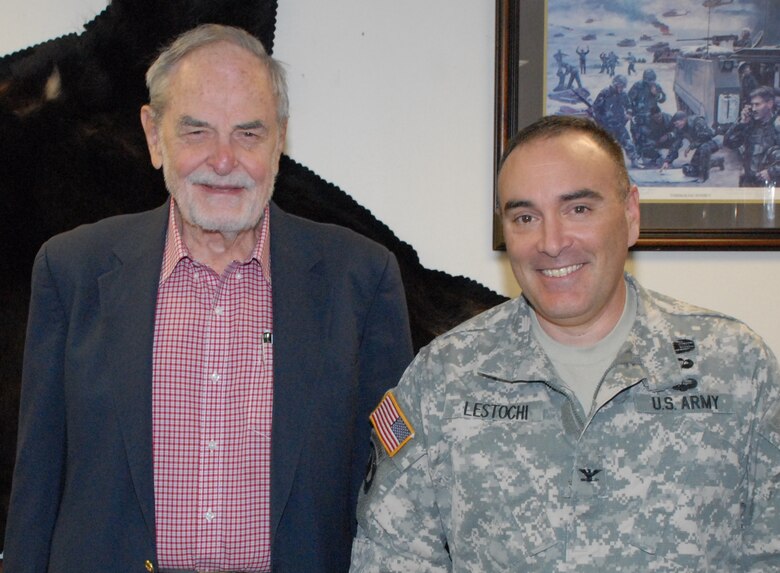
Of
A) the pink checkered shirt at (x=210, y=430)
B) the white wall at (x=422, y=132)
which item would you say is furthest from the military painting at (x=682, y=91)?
the pink checkered shirt at (x=210, y=430)

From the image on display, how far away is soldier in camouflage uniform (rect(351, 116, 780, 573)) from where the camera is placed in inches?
56.1

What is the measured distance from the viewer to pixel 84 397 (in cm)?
159

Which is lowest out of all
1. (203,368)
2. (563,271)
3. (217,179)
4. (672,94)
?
(203,368)

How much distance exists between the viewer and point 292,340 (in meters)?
1.66

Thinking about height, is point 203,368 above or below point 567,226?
below

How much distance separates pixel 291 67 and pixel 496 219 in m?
0.69

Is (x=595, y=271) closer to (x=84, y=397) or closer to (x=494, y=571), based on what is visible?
(x=494, y=571)

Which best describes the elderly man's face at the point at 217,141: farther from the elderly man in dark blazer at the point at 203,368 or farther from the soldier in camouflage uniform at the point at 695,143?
the soldier in camouflage uniform at the point at 695,143

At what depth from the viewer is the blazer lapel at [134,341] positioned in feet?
5.09

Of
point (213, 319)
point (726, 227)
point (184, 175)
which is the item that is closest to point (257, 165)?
point (184, 175)

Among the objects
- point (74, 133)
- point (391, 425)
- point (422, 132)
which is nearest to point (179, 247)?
point (391, 425)

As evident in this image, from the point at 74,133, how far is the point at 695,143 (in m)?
1.63

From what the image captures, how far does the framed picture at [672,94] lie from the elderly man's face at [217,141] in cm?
79

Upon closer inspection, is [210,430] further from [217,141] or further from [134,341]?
[217,141]
